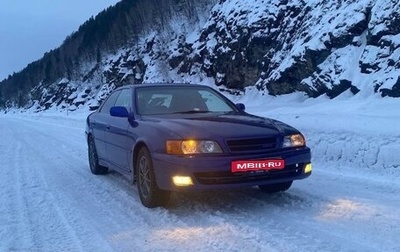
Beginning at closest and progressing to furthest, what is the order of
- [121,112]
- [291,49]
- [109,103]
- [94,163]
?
[121,112] < [109,103] < [94,163] < [291,49]

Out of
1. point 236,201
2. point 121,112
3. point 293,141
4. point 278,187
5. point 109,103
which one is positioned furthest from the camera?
point 109,103

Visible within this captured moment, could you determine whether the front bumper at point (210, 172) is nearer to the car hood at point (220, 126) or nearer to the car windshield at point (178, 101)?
the car hood at point (220, 126)

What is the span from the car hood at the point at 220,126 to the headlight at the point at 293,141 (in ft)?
0.22

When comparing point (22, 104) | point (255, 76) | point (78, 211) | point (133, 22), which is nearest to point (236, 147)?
point (78, 211)

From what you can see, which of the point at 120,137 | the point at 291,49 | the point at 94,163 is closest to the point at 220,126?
the point at 120,137

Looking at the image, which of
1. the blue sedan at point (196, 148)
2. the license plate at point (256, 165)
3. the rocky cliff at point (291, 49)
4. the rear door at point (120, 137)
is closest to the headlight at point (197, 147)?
the blue sedan at point (196, 148)

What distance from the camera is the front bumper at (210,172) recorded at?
470cm

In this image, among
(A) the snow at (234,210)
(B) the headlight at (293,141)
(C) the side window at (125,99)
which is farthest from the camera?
(C) the side window at (125,99)

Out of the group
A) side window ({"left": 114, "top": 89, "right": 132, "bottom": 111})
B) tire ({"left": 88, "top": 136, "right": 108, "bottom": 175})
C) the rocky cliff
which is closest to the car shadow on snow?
side window ({"left": 114, "top": 89, "right": 132, "bottom": 111})

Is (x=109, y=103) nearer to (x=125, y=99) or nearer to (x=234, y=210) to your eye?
(x=125, y=99)

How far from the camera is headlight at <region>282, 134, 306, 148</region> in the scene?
5108 millimetres

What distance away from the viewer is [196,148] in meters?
4.79

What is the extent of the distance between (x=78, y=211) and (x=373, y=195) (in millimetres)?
3380

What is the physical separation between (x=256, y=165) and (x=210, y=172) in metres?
0.48
